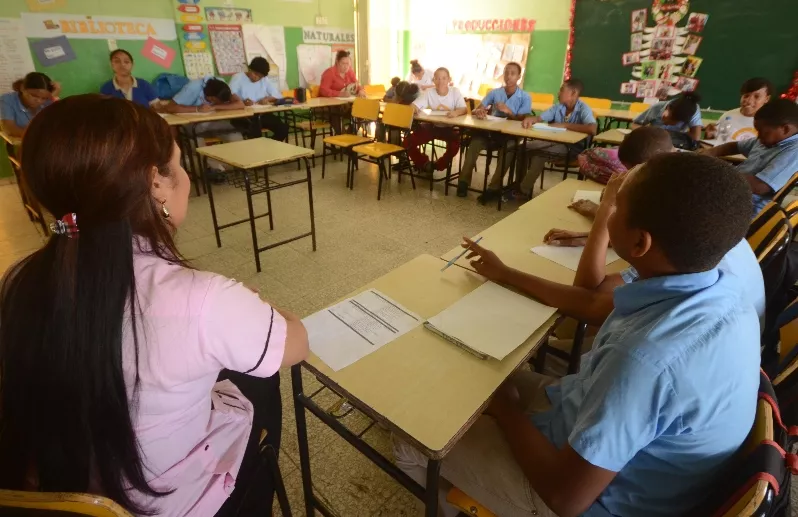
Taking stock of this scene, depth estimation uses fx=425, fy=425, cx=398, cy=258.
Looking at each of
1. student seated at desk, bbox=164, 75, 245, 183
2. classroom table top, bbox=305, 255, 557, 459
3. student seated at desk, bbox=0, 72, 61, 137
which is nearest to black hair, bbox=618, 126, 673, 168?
classroom table top, bbox=305, 255, 557, 459

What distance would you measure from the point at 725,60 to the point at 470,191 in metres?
3.45

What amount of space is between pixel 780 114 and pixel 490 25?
511 cm

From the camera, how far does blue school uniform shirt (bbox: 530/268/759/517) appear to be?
2.30 feet

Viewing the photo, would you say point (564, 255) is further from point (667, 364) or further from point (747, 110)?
point (747, 110)

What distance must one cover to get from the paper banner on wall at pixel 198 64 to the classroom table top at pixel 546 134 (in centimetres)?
418

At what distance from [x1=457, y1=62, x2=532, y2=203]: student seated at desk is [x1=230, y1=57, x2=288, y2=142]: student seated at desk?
2.71 metres

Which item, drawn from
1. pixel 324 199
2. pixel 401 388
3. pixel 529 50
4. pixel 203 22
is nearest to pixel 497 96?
pixel 529 50

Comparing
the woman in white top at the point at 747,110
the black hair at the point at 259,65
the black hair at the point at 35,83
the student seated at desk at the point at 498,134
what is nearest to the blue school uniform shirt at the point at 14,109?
the black hair at the point at 35,83

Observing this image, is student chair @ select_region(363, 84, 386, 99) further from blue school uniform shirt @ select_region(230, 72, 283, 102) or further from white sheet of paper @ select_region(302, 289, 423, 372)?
white sheet of paper @ select_region(302, 289, 423, 372)

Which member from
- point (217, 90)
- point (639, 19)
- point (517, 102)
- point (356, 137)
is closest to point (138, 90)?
point (217, 90)

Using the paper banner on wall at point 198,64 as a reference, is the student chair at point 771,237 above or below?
below

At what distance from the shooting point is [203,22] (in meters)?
5.69

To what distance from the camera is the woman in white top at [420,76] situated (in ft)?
22.5

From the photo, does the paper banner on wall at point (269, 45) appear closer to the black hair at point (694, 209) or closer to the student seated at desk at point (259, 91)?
the student seated at desk at point (259, 91)
